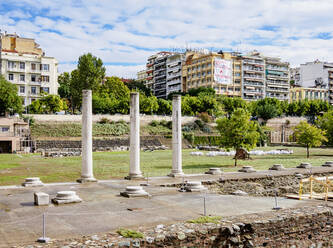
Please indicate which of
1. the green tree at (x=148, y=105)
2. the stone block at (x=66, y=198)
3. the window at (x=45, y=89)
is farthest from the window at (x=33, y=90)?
the stone block at (x=66, y=198)

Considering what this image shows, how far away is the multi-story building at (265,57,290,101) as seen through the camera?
145m

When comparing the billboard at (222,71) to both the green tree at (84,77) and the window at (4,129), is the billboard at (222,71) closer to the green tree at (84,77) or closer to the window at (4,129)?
the green tree at (84,77)

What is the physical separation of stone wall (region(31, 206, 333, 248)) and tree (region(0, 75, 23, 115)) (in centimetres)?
6664

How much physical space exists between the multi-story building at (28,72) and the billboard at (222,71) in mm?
51825

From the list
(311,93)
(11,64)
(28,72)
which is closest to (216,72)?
(311,93)

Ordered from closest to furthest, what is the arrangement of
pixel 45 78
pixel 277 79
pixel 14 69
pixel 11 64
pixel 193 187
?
pixel 193 187, pixel 11 64, pixel 14 69, pixel 45 78, pixel 277 79

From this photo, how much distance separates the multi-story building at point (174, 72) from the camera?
467 ft

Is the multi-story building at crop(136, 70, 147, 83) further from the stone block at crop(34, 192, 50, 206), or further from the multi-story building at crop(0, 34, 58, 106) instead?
the stone block at crop(34, 192, 50, 206)

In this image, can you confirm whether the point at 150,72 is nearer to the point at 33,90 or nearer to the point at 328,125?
the point at 33,90

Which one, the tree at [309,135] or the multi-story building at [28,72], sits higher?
the multi-story building at [28,72]

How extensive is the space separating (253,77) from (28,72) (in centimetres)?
7711

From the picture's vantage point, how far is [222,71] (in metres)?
127

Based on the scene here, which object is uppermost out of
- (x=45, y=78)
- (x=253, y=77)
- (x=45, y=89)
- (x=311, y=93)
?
(x=253, y=77)

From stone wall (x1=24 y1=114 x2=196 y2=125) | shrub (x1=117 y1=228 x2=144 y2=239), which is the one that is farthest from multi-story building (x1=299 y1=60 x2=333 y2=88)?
shrub (x1=117 y1=228 x2=144 y2=239)
